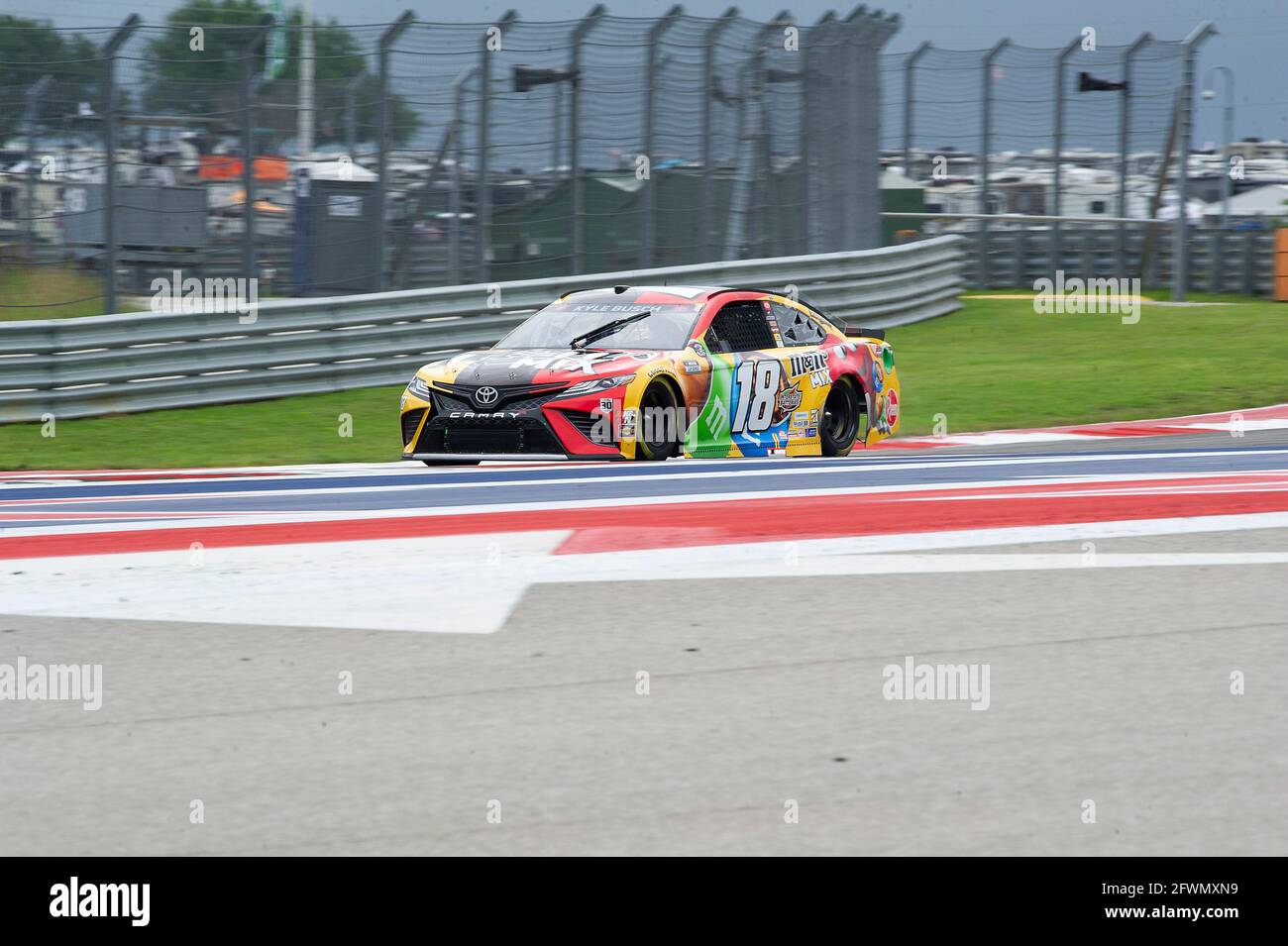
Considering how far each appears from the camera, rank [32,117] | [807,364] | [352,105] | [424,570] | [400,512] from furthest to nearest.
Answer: [352,105] → [32,117] → [807,364] → [400,512] → [424,570]

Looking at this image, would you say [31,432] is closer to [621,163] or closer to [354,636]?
[621,163]

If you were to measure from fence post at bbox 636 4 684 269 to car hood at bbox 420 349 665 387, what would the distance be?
→ 25.5 ft

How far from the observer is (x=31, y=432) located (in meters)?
14.8

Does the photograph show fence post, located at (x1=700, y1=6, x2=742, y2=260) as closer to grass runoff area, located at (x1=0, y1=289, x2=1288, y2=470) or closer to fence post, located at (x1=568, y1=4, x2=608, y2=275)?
fence post, located at (x1=568, y1=4, x2=608, y2=275)

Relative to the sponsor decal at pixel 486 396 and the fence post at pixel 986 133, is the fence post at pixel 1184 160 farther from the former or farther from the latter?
the sponsor decal at pixel 486 396

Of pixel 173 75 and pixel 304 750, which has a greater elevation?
pixel 173 75

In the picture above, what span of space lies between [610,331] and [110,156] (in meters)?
5.70

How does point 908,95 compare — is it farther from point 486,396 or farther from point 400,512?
point 400,512

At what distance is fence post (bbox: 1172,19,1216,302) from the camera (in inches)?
1077

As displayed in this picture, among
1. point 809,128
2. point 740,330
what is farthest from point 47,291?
point 809,128

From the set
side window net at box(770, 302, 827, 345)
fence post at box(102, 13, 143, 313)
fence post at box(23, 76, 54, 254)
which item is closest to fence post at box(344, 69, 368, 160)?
fence post at box(102, 13, 143, 313)

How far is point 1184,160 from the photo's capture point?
2733 cm
